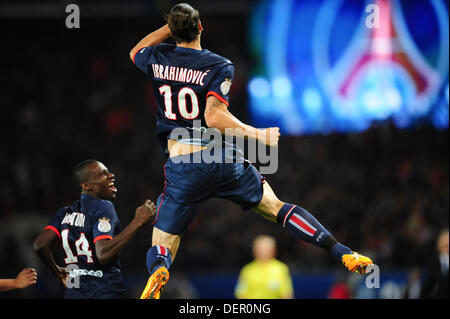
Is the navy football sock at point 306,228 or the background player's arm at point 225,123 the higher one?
the background player's arm at point 225,123

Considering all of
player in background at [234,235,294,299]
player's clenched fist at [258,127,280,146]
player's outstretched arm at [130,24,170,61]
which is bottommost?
player in background at [234,235,294,299]

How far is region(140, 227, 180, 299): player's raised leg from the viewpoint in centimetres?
424

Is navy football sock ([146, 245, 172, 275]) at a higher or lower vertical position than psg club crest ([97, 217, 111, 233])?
lower

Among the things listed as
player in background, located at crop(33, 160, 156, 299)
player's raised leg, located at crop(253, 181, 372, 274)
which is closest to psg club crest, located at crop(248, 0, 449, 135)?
player's raised leg, located at crop(253, 181, 372, 274)

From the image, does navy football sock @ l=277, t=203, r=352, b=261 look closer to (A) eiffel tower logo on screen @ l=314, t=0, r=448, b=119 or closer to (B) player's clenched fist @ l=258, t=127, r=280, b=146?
(B) player's clenched fist @ l=258, t=127, r=280, b=146

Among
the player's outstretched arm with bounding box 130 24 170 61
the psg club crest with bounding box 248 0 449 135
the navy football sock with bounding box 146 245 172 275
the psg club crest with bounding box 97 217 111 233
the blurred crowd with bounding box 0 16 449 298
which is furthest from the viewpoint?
the psg club crest with bounding box 248 0 449 135

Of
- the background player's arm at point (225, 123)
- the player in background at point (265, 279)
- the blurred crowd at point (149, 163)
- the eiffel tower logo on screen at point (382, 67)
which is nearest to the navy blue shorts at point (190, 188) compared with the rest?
the background player's arm at point (225, 123)

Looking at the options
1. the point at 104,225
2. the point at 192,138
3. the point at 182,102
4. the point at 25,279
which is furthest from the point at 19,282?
the point at 182,102

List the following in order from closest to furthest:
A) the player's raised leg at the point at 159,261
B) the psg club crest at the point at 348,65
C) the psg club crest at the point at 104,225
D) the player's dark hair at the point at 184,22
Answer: the player's raised leg at the point at 159,261
the player's dark hair at the point at 184,22
the psg club crest at the point at 104,225
the psg club crest at the point at 348,65

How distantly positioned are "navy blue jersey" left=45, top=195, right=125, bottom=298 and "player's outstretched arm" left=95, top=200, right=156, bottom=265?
136 mm

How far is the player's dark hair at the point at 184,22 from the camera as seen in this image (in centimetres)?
452

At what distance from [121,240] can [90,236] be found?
1.21ft

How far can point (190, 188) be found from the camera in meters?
4.58

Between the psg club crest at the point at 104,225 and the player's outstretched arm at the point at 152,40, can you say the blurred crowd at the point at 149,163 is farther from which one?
the player's outstretched arm at the point at 152,40
